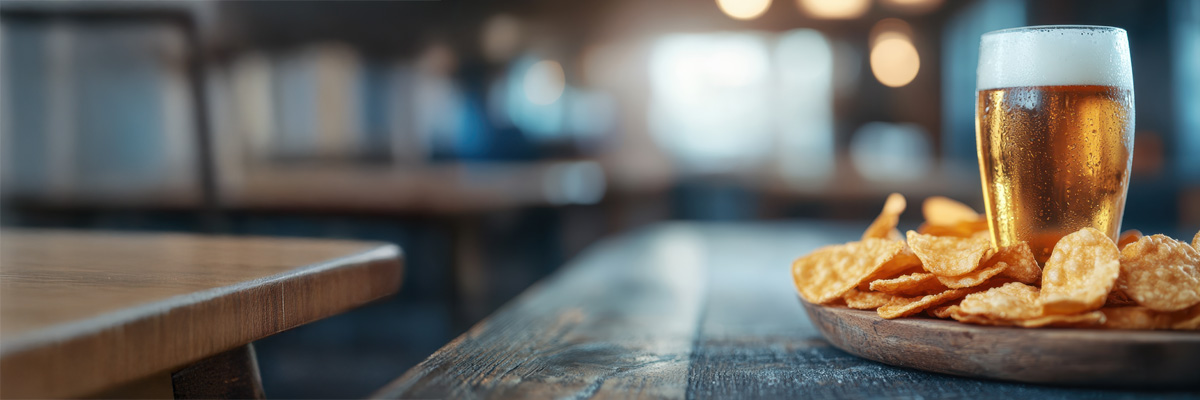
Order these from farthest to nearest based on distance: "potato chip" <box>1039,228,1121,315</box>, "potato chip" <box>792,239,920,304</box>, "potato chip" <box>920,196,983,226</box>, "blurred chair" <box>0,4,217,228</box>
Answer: "blurred chair" <box>0,4,217,228</box> < "potato chip" <box>920,196,983,226</box> < "potato chip" <box>792,239,920,304</box> < "potato chip" <box>1039,228,1121,315</box>

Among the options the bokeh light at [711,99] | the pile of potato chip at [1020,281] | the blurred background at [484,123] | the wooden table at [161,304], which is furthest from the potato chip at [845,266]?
the bokeh light at [711,99]

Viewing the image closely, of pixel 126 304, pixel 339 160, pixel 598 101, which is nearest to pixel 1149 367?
pixel 126 304

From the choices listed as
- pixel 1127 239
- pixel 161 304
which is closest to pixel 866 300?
pixel 1127 239

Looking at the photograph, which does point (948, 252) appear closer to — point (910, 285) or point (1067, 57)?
point (910, 285)

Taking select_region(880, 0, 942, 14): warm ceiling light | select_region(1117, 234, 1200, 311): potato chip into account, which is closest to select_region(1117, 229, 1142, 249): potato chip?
select_region(1117, 234, 1200, 311): potato chip

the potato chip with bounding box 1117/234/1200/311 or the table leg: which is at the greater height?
the potato chip with bounding box 1117/234/1200/311

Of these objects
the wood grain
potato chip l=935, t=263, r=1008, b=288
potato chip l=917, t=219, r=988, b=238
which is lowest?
the wood grain

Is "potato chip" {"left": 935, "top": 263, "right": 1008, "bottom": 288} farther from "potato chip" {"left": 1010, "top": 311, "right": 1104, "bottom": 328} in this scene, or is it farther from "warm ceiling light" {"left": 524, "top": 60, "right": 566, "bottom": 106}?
"warm ceiling light" {"left": 524, "top": 60, "right": 566, "bottom": 106}

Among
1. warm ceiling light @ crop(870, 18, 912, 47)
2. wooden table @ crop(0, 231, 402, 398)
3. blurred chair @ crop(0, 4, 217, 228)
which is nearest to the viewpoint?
wooden table @ crop(0, 231, 402, 398)
